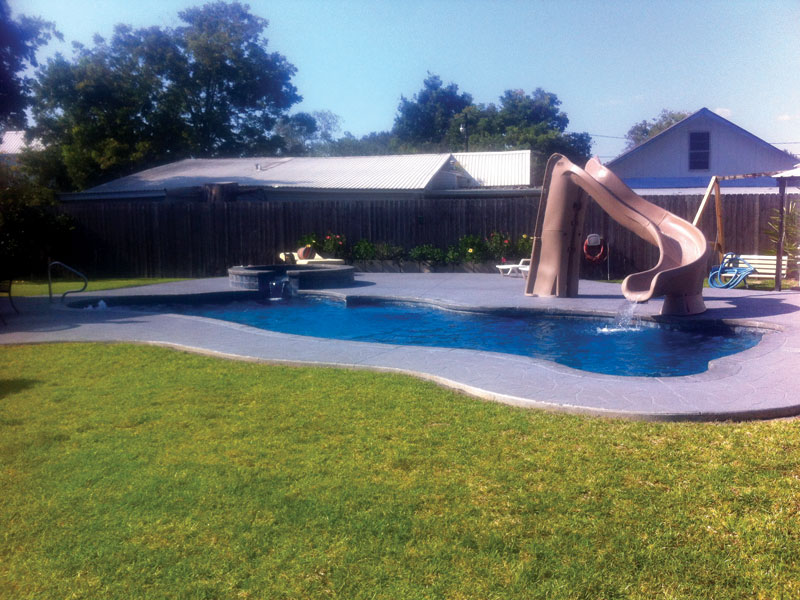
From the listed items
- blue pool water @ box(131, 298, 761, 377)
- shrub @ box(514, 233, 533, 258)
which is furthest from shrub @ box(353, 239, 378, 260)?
blue pool water @ box(131, 298, 761, 377)

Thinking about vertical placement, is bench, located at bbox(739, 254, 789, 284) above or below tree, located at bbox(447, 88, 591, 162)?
below

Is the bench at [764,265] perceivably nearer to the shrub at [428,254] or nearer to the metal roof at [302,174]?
the shrub at [428,254]

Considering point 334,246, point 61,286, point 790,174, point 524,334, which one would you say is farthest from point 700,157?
point 61,286

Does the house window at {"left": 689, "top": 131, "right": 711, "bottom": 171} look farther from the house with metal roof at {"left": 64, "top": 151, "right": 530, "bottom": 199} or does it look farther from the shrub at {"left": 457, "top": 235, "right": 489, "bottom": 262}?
the shrub at {"left": 457, "top": 235, "right": 489, "bottom": 262}

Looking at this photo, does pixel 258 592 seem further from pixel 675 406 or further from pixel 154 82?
pixel 154 82

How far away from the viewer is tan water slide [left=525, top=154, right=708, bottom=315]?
34.4 ft

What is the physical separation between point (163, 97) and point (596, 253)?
3039 centimetres

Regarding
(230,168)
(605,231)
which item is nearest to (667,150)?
(605,231)

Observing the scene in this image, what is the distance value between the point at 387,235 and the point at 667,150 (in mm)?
15031

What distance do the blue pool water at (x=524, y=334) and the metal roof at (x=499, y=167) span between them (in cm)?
1865

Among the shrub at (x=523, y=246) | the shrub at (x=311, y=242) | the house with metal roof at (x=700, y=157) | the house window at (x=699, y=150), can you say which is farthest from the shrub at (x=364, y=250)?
the house window at (x=699, y=150)

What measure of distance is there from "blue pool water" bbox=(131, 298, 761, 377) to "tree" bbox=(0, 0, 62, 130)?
54.3ft

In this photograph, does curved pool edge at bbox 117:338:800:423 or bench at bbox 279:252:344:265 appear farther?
bench at bbox 279:252:344:265

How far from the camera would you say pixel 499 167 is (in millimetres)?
32625
